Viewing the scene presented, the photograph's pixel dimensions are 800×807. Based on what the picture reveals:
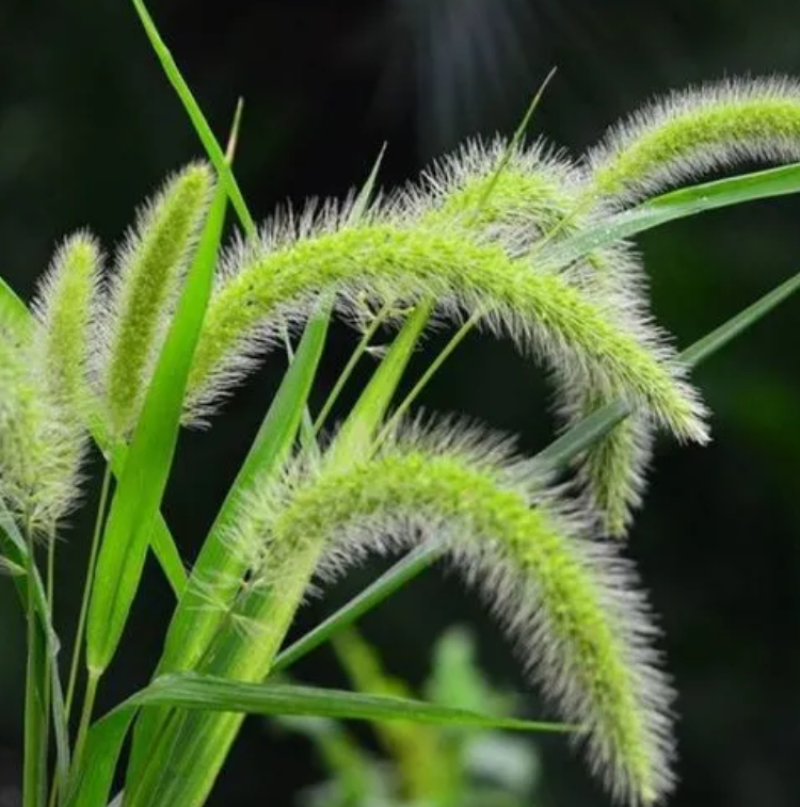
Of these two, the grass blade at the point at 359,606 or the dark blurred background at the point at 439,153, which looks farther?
the dark blurred background at the point at 439,153

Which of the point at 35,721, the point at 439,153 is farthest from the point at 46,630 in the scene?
the point at 439,153

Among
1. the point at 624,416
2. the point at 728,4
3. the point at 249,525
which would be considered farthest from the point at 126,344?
the point at 728,4

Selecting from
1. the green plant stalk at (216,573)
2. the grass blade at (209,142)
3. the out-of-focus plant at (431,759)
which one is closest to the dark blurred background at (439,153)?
the out-of-focus plant at (431,759)

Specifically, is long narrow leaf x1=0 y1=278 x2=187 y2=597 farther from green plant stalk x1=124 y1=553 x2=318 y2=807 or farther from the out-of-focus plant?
the out-of-focus plant

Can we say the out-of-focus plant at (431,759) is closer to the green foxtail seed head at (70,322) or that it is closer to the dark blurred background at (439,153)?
the green foxtail seed head at (70,322)

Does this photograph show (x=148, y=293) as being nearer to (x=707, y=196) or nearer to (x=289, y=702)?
(x=289, y=702)

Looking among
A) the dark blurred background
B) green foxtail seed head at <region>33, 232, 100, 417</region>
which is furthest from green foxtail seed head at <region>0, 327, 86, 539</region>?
the dark blurred background
